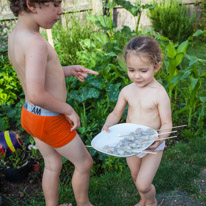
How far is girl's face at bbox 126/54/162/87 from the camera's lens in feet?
5.41

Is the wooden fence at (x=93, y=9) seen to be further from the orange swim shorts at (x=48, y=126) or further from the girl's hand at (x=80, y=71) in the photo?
the orange swim shorts at (x=48, y=126)

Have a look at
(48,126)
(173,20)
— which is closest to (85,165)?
(48,126)

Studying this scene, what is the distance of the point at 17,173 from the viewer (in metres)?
2.52

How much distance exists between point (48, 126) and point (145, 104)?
0.64 meters

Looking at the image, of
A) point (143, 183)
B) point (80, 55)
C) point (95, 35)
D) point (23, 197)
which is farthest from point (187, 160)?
point (95, 35)

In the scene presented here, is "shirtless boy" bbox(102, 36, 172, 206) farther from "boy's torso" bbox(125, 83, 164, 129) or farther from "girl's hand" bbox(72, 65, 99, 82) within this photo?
"girl's hand" bbox(72, 65, 99, 82)

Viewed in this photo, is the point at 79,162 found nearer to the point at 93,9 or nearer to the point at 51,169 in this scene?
the point at 51,169

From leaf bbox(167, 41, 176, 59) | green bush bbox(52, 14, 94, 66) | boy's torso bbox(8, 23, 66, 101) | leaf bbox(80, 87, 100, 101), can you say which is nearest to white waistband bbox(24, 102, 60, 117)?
boy's torso bbox(8, 23, 66, 101)

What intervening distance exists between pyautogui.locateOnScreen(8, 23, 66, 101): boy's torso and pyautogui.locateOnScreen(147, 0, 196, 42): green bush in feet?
17.1

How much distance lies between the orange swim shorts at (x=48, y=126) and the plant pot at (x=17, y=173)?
941 millimetres

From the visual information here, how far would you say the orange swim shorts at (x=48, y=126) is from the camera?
5.41 feet

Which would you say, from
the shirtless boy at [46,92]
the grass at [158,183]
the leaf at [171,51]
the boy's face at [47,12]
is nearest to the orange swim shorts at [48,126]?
the shirtless boy at [46,92]

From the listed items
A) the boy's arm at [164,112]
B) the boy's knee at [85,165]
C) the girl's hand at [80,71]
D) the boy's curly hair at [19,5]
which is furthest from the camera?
the girl's hand at [80,71]

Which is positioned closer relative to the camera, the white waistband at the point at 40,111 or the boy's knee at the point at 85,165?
the white waistband at the point at 40,111
